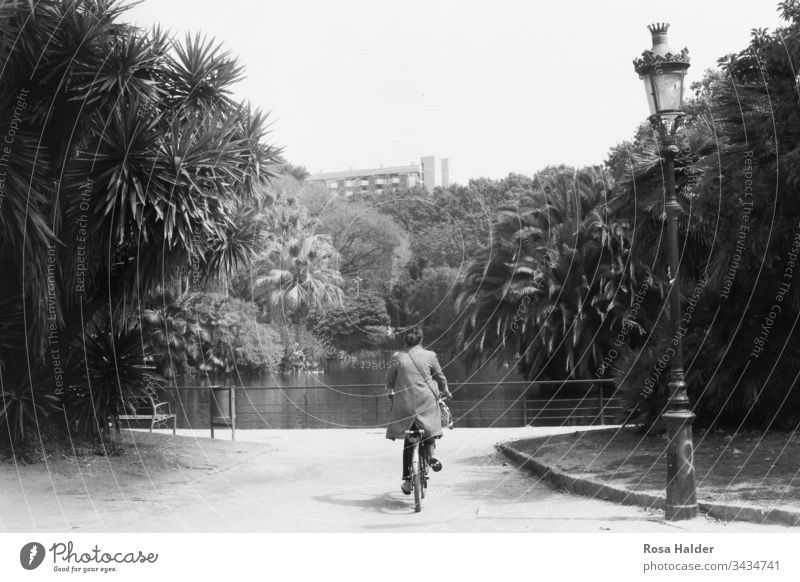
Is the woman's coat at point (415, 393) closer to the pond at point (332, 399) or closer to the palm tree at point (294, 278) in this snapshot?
the pond at point (332, 399)

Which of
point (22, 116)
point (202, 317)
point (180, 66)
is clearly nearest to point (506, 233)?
point (202, 317)

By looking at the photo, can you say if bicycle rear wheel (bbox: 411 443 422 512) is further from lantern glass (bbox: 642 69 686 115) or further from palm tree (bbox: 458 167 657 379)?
palm tree (bbox: 458 167 657 379)

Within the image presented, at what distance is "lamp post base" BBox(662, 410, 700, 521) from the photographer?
27.9ft

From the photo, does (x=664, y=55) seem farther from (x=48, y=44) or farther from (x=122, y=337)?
(x=122, y=337)

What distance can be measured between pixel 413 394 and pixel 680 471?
9.01ft

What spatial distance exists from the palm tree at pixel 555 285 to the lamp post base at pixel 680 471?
2334cm

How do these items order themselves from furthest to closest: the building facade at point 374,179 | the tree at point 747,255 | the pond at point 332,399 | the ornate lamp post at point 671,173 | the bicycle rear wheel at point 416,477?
the building facade at point 374,179, the pond at point 332,399, the tree at point 747,255, the bicycle rear wheel at point 416,477, the ornate lamp post at point 671,173

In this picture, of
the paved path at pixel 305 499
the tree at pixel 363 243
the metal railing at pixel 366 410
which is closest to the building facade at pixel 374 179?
the tree at pixel 363 243

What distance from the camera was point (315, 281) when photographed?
38625 millimetres

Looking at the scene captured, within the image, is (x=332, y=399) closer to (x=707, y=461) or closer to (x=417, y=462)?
(x=707, y=461)

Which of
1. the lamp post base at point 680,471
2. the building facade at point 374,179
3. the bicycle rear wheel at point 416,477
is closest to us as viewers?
the lamp post base at point 680,471

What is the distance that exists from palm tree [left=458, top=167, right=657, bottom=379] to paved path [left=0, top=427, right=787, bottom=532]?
19.3 meters

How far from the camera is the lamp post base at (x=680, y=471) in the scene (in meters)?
8.51

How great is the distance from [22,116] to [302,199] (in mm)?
37309
